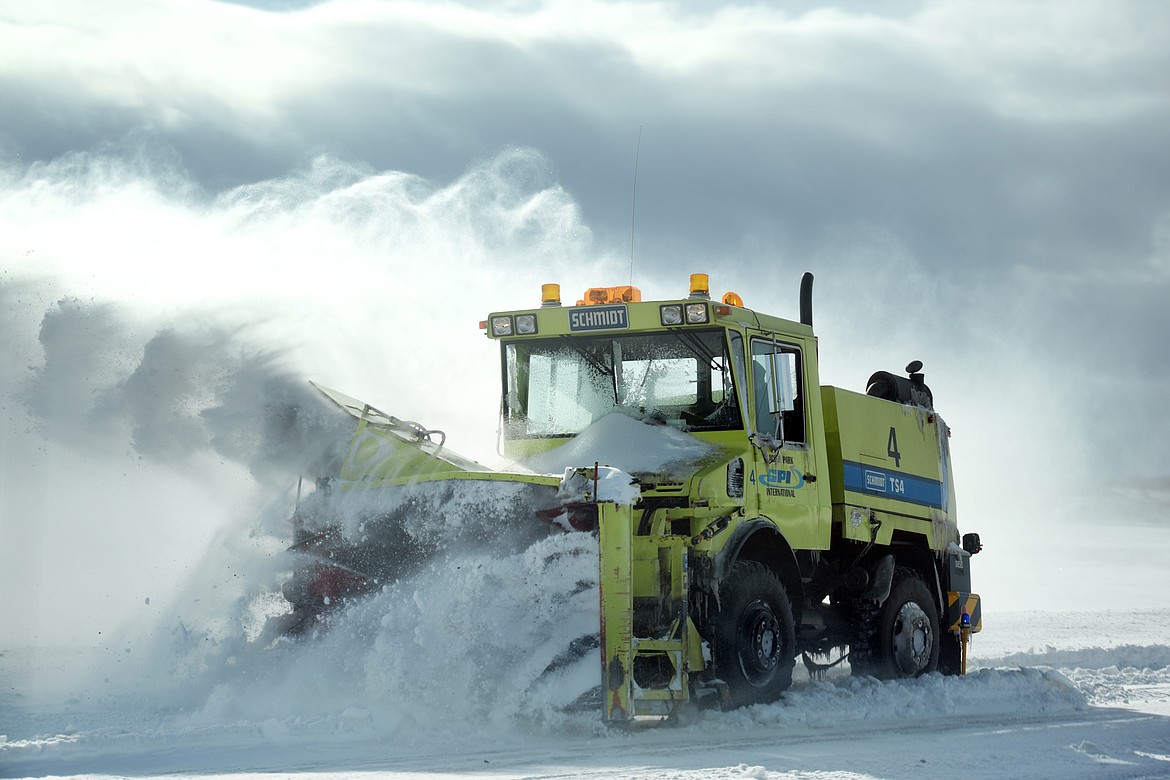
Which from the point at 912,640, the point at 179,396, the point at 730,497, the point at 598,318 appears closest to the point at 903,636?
the point at 912,640

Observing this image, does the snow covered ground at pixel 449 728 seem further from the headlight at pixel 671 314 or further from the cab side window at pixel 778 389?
the headlight at pixel 671 314

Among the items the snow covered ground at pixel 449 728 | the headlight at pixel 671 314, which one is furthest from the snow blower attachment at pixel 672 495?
the snow covered ground at pixel 449 728

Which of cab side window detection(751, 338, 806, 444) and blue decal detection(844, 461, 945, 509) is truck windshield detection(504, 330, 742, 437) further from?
blue decal detection(844, 461, 945, 509)

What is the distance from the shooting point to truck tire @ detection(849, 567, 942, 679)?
425 inches

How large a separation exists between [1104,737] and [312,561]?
521cm

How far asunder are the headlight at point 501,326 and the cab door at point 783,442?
5.96 feet

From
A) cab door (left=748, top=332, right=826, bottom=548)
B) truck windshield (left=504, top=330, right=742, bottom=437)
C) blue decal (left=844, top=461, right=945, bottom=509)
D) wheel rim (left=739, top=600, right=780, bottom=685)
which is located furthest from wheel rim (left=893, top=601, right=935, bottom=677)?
truck windshield (left=504, top=330, right=742, bottom=437)

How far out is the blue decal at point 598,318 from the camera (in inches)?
360

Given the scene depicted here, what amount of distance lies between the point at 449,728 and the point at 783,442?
3235 millimetres

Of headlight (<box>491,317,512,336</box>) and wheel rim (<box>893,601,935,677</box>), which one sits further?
wheel rim (<box>893,601,935,677</box>)

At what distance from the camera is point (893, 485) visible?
11023mm

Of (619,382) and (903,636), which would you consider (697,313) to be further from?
(903,636)

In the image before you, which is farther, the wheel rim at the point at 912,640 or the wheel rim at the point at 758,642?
the wheel rim at the point at 912,640

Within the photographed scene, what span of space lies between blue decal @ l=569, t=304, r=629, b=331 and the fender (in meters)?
1.71
